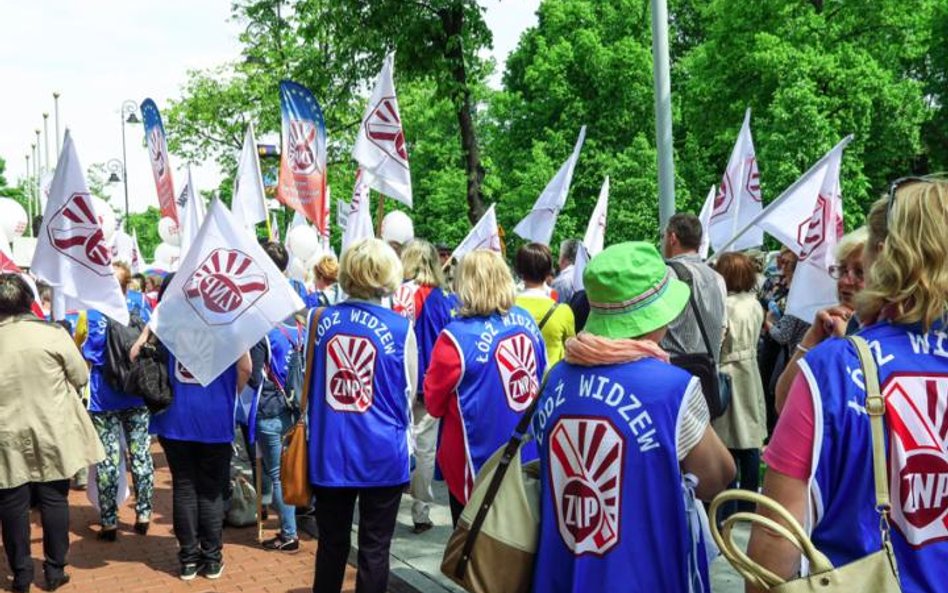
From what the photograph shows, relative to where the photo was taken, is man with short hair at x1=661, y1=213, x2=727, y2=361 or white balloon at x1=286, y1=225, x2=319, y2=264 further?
white balloon at x1=286, y1=225, x2=319, y2=264

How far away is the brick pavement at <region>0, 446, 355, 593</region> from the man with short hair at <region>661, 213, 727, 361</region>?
2.43 metres

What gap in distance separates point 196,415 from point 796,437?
431 cm

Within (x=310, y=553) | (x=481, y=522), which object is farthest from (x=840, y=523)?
(x=310, y=553)

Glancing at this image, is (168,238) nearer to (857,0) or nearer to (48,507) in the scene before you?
(48,507)

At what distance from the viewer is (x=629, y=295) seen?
8.71ft

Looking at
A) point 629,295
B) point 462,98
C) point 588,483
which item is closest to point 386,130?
point 462,98

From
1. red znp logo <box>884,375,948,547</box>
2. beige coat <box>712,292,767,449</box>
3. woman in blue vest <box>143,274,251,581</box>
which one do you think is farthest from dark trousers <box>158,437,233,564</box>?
red znp logo <box>884,375,948,547</box>

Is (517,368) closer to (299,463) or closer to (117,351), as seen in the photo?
(299,463)

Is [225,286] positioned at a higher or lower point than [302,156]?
lower

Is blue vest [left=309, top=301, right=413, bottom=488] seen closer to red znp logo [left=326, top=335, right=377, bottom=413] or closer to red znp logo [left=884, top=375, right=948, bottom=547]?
red znp logo [left=326, top=335, right=377, bottom=413]

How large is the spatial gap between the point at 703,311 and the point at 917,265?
299cm

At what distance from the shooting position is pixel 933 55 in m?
29.0

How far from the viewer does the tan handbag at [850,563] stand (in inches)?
67.9

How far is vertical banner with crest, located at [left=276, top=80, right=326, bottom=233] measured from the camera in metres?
9.02
